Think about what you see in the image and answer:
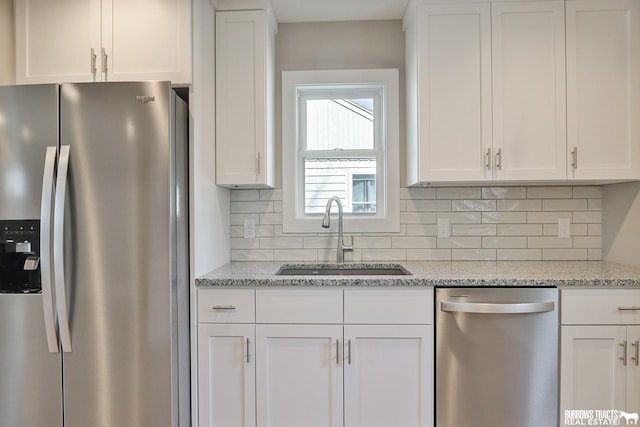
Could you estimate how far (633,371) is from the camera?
1.67 metres

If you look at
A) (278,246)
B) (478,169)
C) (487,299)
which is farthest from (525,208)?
(278,246)

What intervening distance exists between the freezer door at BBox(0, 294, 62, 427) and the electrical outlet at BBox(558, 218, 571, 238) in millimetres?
2738

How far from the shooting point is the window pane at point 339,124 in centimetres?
241

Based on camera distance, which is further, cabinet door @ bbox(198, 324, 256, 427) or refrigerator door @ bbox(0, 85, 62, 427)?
cabinet door @ bbox(198, 324, 256, 427)

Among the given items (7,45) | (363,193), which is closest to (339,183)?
(363,193)

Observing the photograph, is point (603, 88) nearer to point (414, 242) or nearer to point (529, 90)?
point (529, 90)

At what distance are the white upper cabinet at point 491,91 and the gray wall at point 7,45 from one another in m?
2.04

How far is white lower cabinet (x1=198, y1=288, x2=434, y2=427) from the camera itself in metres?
1.69

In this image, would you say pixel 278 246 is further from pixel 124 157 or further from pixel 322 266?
pixel 124 157

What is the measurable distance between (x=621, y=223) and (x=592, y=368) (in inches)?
35.9

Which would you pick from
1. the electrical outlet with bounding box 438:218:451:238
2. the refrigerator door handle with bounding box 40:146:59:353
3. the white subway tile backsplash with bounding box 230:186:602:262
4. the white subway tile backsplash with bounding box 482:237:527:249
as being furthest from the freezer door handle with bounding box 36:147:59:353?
the white subway tile backsplash with bounding box 482:237:527:249

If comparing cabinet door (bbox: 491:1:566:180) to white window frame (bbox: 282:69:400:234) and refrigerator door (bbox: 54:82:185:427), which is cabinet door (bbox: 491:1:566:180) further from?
refrigerator door (bbox: 54:82:185:427)

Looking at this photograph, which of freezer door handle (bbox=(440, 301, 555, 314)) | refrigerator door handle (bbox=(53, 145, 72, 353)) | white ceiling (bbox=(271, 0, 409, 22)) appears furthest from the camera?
white ceiling (bbox=(271, 0, 409, 22))

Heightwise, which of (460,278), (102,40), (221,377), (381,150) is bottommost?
(221,377)
